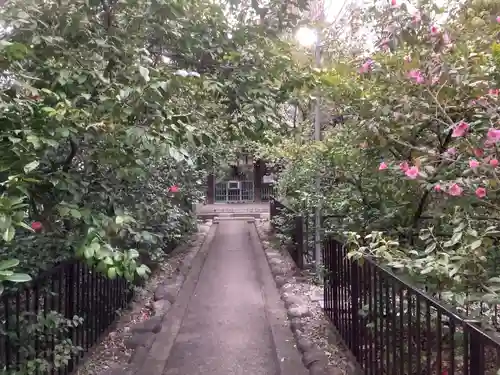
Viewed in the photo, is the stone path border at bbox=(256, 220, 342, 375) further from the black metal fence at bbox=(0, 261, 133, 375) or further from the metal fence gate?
the metal fence gate

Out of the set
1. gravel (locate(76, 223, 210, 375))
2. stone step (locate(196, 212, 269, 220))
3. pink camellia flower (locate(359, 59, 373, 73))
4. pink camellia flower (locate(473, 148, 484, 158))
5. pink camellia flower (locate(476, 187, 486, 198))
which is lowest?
gravel (locate(76, 223, 210, 375))

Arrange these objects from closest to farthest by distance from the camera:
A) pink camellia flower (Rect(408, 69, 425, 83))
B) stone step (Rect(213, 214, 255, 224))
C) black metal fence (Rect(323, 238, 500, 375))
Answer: black metal fence (Rect(323, 238, 500, 375)) < pink camellia flower (Rect(408, 69, 425, 83)) < stone step (Rect(213, 214, 255, 224))

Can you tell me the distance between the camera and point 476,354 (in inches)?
72.1

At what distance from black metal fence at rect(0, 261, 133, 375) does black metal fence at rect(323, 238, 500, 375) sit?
2123mm

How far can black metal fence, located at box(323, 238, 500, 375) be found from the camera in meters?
1.93

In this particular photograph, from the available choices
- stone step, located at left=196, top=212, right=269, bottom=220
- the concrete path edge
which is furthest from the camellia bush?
stone step, located at left=196, top=212, right=269, bottom=220

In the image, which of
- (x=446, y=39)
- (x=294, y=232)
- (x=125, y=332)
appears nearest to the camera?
(x=446, y=39)

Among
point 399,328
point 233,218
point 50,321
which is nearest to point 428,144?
point 399,328

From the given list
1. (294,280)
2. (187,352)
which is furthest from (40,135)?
(294,280)

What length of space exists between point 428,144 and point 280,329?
8.93 feet

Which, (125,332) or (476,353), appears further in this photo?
(125,332)

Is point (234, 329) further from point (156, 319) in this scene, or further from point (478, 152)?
point (478, 152)

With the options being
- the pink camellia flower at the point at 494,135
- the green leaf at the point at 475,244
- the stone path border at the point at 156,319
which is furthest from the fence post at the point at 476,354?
the stone path border at the point at 156,319

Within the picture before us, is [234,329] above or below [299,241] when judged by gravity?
below
